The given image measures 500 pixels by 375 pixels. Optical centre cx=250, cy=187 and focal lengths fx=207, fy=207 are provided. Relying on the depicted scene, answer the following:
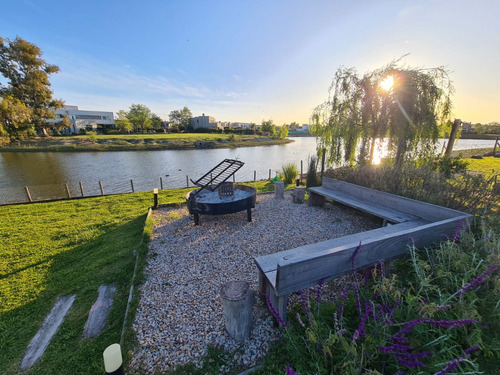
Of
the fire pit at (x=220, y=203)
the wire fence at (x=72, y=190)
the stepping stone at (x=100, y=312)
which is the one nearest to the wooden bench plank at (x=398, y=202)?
the fire pit at (x=220, y=203)

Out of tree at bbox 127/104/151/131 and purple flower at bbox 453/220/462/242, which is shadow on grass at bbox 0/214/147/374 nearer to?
purple flower at bbox 453/220/462/242

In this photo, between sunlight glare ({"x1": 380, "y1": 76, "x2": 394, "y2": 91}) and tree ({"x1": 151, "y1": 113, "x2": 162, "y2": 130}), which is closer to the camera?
sunlight glare ({"x1": 380, "y1": 76, "x2": 394, "y2": 91})

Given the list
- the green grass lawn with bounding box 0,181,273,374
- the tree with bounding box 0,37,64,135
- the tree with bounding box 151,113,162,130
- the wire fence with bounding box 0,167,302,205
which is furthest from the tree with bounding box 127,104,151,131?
the green grass lawn with bounding box 0,181,273,374

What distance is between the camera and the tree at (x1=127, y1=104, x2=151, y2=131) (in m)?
61.8

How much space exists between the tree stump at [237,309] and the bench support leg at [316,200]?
451 cm

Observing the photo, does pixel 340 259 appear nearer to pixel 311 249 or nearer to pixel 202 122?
pixel 311 249

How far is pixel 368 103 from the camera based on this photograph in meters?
7.02

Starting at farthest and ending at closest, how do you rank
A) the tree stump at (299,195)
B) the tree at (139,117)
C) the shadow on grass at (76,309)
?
the tree at (139,117) → the tree stump at (299,195) → the shadow on grass at (76,309)

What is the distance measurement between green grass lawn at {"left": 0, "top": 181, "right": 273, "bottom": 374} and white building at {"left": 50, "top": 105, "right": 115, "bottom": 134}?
64.3m

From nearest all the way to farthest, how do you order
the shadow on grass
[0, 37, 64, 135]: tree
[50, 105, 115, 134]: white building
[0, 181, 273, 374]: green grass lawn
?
the shadow on grass < [0, 181, 273, 374]: green grass lawn < [0, 37, 64, 135]: tree < [50, 105, 115, 134]: white building

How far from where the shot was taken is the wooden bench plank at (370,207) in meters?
3.89

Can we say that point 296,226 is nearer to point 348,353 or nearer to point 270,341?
point 270,341

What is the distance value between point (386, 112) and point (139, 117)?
6952 centimetres

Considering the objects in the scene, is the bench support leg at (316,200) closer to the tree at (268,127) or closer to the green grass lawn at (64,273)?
the green grass lawn at (64,273)
